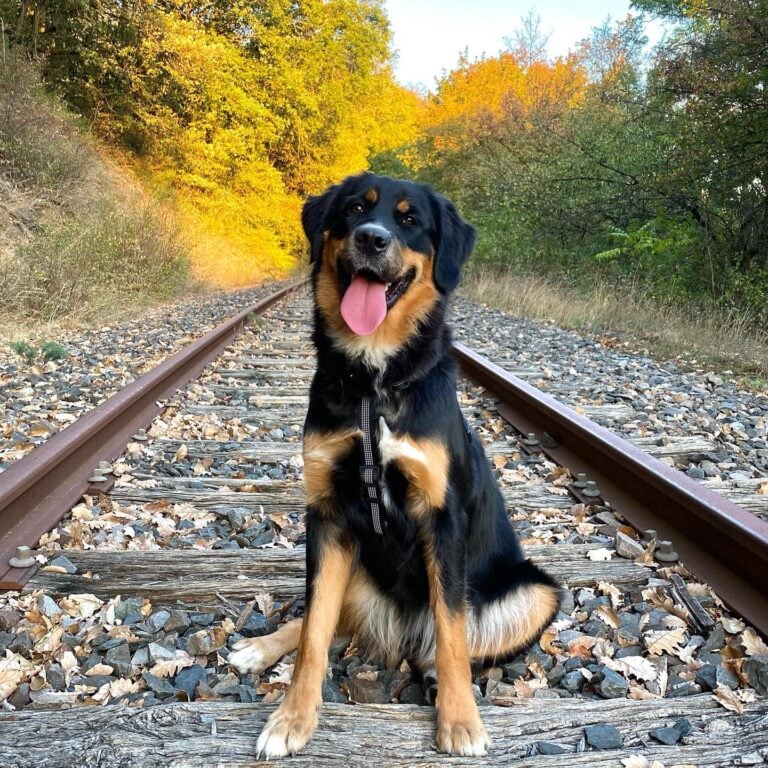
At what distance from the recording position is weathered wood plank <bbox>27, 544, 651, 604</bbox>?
278 centimetres

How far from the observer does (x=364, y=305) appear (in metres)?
2.79

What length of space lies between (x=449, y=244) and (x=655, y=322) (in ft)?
27.9

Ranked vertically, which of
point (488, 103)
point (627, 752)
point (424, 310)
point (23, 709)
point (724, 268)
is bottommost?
point (23, 709)

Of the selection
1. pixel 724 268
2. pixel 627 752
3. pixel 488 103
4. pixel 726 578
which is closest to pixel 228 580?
pixel 627 752

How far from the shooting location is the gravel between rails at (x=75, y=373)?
15.4 feet

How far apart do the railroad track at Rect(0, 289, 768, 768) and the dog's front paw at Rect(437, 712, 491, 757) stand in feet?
0.12

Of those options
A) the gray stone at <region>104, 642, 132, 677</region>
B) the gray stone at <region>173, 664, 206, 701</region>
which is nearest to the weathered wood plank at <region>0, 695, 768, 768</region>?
the gray stone at <region>173, 664, 206, 701</region>

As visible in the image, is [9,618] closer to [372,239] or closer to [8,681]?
[8,681]

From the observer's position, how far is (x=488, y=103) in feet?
89.8

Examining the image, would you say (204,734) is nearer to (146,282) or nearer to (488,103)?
(146,282)

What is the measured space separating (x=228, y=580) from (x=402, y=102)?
3301 cm

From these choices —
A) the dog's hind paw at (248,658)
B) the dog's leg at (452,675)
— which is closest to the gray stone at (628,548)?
the dog's leg at (452,675)

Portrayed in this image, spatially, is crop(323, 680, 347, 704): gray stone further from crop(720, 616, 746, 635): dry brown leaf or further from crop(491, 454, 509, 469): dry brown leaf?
crop(491, 454, 509, 469): dry brown leaf

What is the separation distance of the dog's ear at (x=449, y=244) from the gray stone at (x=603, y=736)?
175 cm
